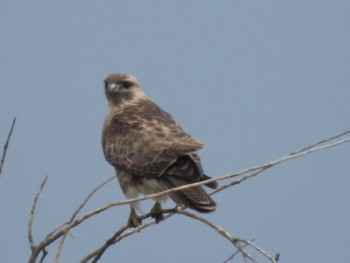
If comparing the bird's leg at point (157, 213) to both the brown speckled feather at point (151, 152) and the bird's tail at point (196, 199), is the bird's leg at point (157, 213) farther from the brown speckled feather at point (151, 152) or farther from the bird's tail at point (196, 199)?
the bird's tail at point (196, 199)

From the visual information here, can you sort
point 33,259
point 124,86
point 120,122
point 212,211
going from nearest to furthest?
point 33,259, point 212,211, point 120,122, point 124,86

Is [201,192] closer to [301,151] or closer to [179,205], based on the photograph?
[179,205]

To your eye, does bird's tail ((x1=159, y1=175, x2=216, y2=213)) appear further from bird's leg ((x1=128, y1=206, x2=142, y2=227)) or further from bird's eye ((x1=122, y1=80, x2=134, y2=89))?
bird's eye ((x1=122, y1=80, x2=134, y2=89))

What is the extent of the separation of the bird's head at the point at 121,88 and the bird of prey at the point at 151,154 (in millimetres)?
123

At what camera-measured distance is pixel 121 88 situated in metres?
6.82

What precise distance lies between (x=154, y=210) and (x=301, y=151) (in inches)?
86.3

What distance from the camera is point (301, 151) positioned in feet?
10.3

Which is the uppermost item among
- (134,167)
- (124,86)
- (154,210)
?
(124,86)

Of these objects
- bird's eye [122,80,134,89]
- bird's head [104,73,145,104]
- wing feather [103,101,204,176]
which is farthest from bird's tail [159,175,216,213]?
bird's eye [122,80,134,89]

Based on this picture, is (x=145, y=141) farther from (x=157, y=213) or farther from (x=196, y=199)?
(x=196, y=199)

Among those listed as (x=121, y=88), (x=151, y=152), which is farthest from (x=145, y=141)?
(x=121, y=88)

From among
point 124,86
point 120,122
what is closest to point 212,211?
point 120,122

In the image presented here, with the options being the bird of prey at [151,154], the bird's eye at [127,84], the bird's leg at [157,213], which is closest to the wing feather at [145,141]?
the bird of prey at [151,154]

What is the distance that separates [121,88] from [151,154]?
1.85 meters
